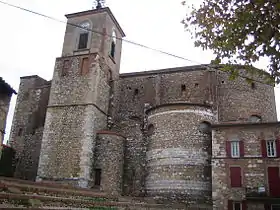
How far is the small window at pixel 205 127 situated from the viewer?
22.5 meters

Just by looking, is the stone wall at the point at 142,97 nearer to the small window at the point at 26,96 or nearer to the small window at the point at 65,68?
the small window at the point at 65,68

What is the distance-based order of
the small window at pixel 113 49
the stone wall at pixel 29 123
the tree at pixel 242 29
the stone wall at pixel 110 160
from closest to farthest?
the tree at pixel 242 29 < the stone wall at pixel 110 160 < the stone wall at pixel 29 123 < the small window at pixel 113 49

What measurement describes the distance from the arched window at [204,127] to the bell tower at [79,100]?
7.81 meters

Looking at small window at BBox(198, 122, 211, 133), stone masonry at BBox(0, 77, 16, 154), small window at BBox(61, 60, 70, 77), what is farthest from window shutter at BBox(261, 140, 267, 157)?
small window at BBox(61, 60, 70, 77)

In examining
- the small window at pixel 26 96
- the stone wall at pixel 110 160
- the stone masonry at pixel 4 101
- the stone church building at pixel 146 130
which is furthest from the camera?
the small window at pixel 26 96

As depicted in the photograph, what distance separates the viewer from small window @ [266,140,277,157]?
1922 centimetres

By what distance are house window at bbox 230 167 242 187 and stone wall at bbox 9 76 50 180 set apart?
53.4 feet

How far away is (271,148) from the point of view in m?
19.4

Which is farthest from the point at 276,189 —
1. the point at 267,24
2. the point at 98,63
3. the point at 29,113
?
the point at 29,113

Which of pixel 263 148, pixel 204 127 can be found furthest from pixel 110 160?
pixel 263 148

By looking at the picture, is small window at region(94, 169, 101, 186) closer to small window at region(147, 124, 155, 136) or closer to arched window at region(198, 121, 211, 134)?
small window at region(147, 124, 155, 136)

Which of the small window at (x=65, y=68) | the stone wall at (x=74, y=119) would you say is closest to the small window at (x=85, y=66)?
the stone wall at (x=74, y=119)

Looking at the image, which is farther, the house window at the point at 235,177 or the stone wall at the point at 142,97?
the stone wall at the point at 142,97

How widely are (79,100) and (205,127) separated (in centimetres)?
960
